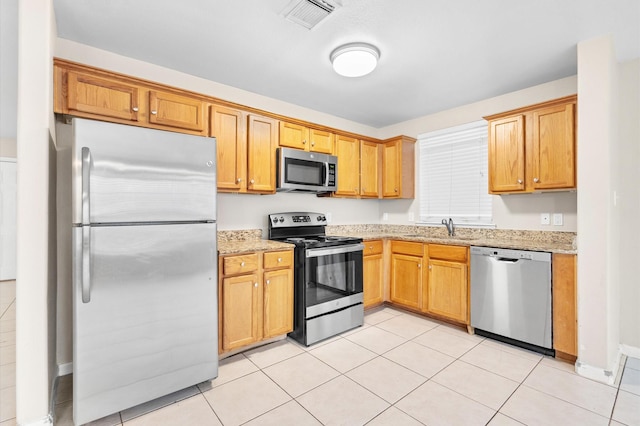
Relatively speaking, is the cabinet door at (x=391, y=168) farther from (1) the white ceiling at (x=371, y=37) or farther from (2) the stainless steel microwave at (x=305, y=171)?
(1) the white ceiling at (x=371, y=37)

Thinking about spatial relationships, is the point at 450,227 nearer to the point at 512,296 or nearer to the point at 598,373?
the point at 512,296

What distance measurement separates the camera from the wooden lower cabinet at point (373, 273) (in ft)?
11.8

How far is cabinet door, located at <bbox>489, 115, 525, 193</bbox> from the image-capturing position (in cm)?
297

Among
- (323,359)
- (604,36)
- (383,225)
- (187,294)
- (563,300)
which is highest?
(604,36)

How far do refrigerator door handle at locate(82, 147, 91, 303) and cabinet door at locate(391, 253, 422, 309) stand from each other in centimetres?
300

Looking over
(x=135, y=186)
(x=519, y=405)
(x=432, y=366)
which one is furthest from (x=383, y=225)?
(x=135, y=186)

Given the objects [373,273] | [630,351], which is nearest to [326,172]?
[373,273]

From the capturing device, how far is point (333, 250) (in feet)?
10.0

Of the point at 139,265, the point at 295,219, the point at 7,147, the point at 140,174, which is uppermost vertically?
the point at 7,147

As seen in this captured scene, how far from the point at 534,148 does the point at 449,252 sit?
1260mm

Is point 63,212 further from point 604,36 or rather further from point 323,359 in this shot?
point 604,36

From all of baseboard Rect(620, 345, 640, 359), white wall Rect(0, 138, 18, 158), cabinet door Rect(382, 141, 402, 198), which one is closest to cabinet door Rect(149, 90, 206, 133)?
cabinet door Rect(382, 141, 402, 198)

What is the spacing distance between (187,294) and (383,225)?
126 inches

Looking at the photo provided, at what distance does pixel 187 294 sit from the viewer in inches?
80.4
